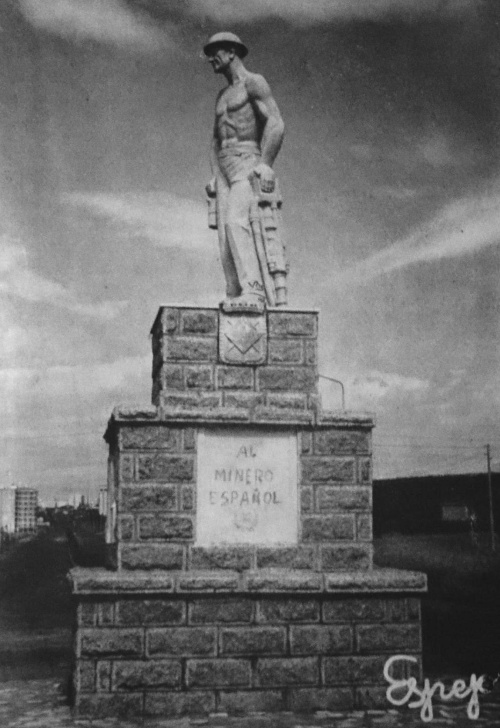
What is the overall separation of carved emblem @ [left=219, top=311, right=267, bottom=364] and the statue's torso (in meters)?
1.69

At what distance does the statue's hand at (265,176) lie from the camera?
24.6ft

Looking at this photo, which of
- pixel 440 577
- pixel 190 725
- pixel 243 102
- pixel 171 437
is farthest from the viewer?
pixel 440 577

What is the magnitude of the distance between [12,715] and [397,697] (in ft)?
9.36

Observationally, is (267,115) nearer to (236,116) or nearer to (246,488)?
(236,116)

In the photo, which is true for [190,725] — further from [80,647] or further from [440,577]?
[440,577]

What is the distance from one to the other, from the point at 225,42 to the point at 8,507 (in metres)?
6.04

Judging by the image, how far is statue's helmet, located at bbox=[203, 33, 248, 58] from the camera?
758 cm

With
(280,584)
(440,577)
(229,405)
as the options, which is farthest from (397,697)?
(440,577)

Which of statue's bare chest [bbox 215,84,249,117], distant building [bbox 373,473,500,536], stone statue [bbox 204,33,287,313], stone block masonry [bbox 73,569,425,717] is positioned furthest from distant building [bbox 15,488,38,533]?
distant building [bbox 373,473,500,536]

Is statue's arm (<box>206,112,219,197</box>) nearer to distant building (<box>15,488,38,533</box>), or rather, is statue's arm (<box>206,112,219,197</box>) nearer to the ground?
the ground

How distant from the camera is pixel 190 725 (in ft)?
19.7

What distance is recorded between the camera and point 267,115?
24.8 feet

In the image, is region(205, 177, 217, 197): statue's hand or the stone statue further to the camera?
region(205, 177, 217, 197): statue's hand
